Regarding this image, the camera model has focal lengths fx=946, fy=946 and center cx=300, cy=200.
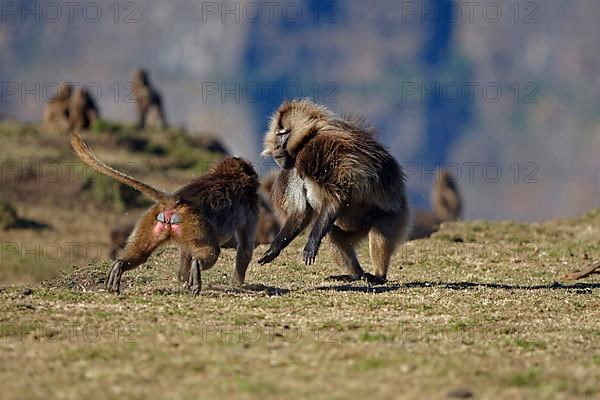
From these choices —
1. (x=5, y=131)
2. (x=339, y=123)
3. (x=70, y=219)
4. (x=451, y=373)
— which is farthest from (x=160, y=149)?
(x=451, y=373)

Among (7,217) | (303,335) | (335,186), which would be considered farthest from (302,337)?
(7,217)

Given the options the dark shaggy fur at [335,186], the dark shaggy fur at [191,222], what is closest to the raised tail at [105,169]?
the dark shaggy fur at [191,222]

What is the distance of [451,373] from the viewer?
690cm

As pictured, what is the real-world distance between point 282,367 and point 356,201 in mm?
4773

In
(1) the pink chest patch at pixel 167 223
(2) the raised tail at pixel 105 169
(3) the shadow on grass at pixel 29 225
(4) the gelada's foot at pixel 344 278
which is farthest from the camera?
(3) the shadow on grass at pixel 29 225

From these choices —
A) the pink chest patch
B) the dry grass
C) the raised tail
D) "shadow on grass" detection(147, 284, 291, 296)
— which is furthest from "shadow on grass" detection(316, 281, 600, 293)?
the raised tail

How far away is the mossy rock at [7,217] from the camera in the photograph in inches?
1003

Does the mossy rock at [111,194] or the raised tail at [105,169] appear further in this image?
the mossy rock at [111,194]

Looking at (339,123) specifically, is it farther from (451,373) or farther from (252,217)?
(451,373)

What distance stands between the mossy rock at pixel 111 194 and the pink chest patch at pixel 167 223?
788 inches

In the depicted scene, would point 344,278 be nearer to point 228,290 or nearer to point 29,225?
point 228,290

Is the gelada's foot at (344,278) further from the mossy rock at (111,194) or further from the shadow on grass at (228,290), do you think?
the mossy rock at (111,194)

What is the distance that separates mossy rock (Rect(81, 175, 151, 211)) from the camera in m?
30.2

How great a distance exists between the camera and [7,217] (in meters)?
25.7
